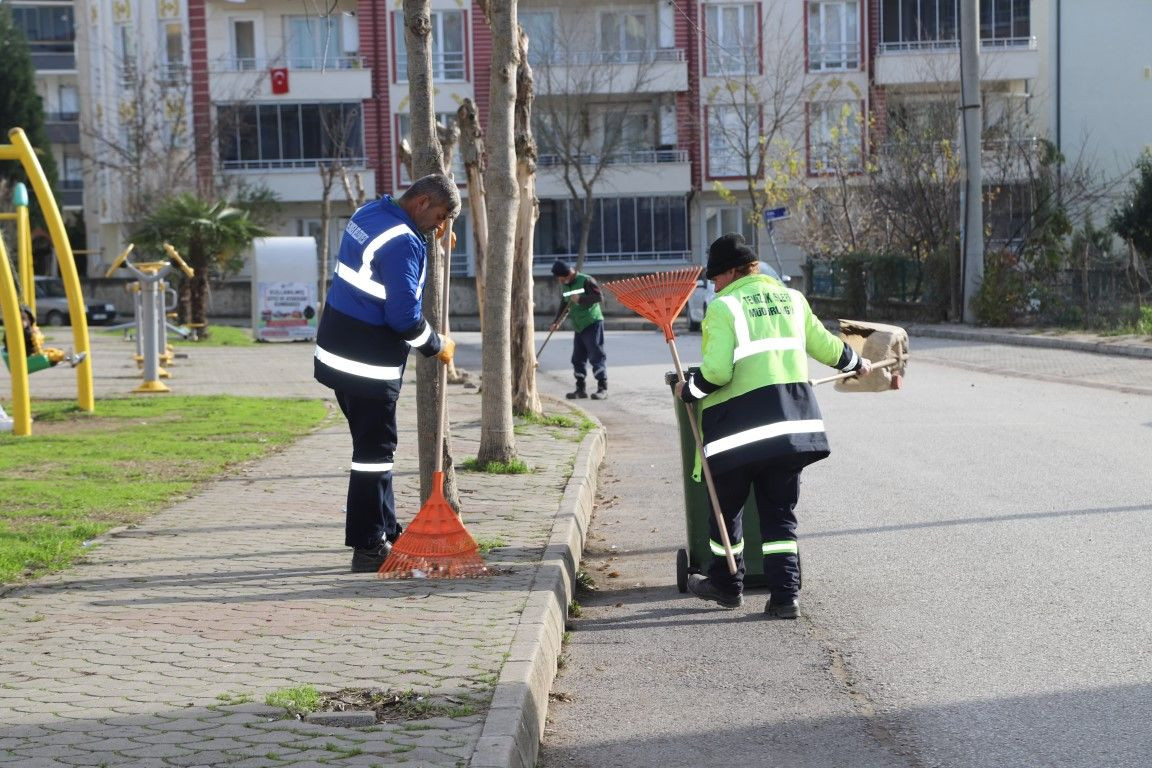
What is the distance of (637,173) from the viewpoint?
4938 centimetres

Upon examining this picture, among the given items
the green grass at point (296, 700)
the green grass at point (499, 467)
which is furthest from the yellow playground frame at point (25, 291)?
the green grass at point (296, 700)

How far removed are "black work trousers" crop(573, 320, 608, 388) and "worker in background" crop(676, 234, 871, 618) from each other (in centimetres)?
1128

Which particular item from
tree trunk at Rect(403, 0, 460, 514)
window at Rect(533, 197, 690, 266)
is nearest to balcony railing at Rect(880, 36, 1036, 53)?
window at Rect(533, 197, 690, 266)

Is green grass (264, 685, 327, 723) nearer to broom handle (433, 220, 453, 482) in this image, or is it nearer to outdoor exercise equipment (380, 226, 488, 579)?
outdoor exercise equipment (380, 226, 488, 579)

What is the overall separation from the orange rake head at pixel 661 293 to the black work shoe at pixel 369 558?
1.71 m

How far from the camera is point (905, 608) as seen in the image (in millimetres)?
6762

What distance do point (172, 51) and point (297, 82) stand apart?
5.19 metres

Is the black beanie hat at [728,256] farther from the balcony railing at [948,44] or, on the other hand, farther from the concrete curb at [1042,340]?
the balcony railing at [948,44]

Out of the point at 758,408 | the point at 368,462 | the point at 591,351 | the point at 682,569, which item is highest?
the point at 758,408

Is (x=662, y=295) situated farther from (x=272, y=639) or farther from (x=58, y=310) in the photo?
(x=58, y=310)

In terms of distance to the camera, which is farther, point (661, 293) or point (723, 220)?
point (723, 220)

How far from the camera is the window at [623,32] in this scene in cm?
4919

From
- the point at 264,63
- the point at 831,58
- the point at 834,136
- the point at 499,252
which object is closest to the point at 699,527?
the point at 499,252

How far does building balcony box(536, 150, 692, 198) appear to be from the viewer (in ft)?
161
